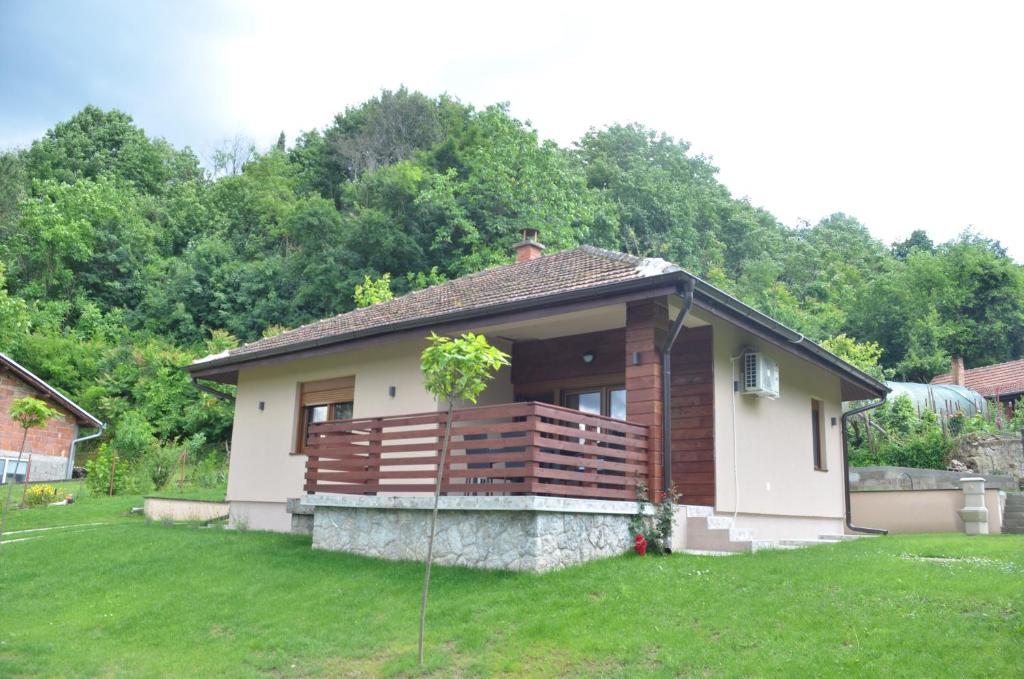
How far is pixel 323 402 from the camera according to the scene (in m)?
15.2

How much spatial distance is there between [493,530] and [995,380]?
Answer: 965 inches

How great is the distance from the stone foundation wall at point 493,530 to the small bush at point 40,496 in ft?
43.7

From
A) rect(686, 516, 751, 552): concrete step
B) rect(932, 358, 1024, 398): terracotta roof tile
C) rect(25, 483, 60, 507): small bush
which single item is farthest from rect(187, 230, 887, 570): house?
rect(932, 358, 1024, 398): terracotta roof tile

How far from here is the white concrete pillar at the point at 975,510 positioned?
43.4ft

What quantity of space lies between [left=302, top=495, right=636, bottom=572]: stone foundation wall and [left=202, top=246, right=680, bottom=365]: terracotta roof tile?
9.41 ft

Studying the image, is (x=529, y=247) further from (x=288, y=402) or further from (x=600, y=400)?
(x=288, y=402)

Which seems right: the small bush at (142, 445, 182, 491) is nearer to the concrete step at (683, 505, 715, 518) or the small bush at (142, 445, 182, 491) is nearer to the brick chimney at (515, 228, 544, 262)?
the brick chimney at (515, 228, 544, 262)

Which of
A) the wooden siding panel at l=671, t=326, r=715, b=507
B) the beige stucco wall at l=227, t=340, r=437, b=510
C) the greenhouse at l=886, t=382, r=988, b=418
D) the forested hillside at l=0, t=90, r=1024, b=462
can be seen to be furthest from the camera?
the forested hillside at l=0, t=90, r=1024, b=462

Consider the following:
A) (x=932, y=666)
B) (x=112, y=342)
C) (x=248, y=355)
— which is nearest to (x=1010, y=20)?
(x=932, y=666)

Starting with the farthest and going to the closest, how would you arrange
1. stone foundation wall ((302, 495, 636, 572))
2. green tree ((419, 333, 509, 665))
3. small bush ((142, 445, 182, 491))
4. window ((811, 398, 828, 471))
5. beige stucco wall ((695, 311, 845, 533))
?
small bush ((142, 445, 182, 491)) → window ((811, 398, 828, 471)) → beige stucco wall ((695, 311, 845, 533)) → stone foundation wall ((302, 495, 636, 572)) → green tree ((419, 333, 509, 665))

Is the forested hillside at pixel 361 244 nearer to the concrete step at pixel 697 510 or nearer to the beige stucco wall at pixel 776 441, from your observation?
the beige stucco wall at pixel 776 441

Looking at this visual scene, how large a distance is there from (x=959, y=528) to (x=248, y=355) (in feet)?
44.0

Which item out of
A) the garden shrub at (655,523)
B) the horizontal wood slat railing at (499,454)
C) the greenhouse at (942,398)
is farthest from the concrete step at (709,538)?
the greenhouse at (942,398)

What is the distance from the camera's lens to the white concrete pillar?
520 inches
